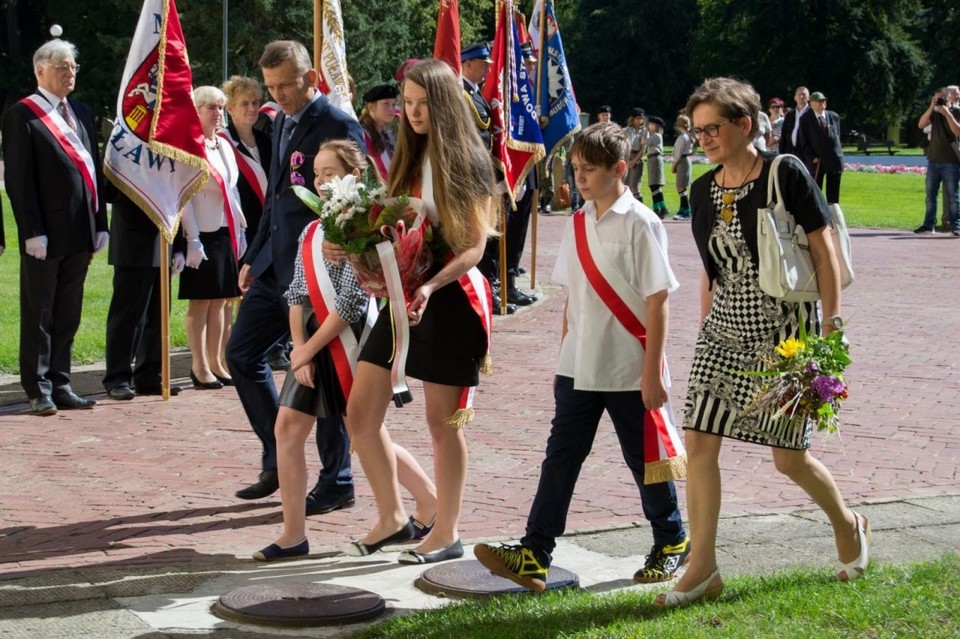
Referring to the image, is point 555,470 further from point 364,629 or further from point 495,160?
point 495,160

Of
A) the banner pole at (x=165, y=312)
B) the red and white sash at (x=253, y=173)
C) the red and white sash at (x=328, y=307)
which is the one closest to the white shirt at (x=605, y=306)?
the red and white sash at (x=328, y=307)

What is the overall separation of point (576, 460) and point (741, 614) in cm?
91

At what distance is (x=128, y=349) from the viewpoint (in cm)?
932

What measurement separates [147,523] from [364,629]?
73.8 inches

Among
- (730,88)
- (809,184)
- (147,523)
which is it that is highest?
(730,88)

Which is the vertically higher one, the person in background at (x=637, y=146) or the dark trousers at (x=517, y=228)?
the person in background at (x=637, y=146)

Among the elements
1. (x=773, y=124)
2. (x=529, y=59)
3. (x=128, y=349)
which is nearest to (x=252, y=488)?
(x=128, y=349)

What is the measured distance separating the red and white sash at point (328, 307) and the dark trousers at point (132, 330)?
3921mm

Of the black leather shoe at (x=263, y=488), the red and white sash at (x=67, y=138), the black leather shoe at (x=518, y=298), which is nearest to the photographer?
the black leather shoe at (x=263, y=488)

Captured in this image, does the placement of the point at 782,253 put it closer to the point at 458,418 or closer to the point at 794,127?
the point at 458,418

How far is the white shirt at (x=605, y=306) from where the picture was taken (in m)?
A: 5.18

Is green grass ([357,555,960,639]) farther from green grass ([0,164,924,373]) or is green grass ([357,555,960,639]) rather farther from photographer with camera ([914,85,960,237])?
photographer with camera ([914,85,960,237])

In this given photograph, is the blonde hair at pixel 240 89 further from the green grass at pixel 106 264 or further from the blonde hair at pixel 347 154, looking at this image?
the blonde hair at pixel 347 154

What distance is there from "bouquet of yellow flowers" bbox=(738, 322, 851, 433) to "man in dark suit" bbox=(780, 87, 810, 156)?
1863cm
